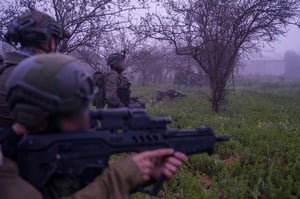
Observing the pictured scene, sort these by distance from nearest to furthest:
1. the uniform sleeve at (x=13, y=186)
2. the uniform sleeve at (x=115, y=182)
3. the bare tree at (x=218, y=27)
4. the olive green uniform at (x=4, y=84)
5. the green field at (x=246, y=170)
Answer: the uniform sleeve at (x=13, y=186) → the uniform sleeve at (x=115, y=182) → the olive green uniform at (x=4, y=84) → the green field at (x=246, y=170) → the bare tree at (x=218, y=27)

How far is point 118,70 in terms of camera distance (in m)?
7.27

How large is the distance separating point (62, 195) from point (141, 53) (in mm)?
17337

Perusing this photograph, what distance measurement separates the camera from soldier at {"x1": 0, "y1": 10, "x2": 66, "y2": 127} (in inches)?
95.7

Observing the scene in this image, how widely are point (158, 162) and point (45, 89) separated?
0.67 metres


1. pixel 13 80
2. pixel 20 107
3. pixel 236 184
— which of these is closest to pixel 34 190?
pixel 20 107

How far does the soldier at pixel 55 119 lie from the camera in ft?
5.56

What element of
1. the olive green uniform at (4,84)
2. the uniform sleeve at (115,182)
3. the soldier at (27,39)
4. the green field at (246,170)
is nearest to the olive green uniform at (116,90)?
the green field at (246,170)

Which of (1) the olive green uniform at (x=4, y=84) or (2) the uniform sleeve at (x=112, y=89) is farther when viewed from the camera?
(2) the uniform sleeve at (x=112, y=89)

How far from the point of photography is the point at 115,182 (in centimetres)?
185

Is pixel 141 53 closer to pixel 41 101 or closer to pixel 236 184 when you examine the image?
pixel 236 184

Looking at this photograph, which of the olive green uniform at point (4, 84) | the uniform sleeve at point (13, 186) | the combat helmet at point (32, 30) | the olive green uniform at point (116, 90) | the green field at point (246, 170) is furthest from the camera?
the olive green uniform at point (116, 90)

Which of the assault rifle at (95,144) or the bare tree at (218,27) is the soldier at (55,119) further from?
the bare tree at (218,27)

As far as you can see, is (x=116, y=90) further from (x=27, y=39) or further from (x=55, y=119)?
(x=55, y=119)

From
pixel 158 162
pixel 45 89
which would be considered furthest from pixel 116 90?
pixel 45 89
